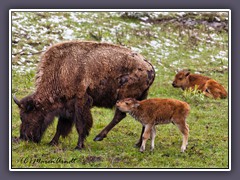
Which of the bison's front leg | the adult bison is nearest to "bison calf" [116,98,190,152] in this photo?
the adult bison

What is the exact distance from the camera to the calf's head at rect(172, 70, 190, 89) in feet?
56.3

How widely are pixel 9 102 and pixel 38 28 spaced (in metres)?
8.74

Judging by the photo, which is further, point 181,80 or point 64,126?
point 181,80

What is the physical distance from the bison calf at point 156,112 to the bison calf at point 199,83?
5.41 m

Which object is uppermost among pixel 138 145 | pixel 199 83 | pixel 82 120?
pixel 199 83

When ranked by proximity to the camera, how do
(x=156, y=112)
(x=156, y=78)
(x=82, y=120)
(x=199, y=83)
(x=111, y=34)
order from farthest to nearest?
1. (x=111, y=34)
2. (x=156, y=78)
3. (x=199, y=83)
4. (x=82, y=120)
5. (x=156, y=112)

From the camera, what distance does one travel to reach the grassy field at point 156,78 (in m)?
11.0

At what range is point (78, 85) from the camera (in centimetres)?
1142

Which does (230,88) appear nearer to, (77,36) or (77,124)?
(77,124)

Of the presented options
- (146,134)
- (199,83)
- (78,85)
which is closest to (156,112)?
(146,134)

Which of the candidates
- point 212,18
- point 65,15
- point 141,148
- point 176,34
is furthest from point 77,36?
point 141,148

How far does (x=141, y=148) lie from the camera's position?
11.4 meters

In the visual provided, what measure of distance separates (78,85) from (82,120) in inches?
31.7

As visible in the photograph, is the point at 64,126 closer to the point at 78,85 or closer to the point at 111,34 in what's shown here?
the point at 78,85
